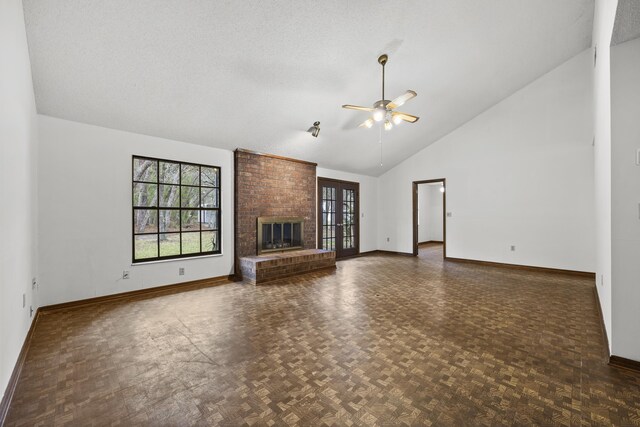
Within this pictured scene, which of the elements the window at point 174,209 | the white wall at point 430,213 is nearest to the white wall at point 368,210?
the white wall at point 430,213

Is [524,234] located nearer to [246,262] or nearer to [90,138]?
[246,262]

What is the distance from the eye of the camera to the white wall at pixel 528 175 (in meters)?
5.36

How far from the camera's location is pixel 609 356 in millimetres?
2318

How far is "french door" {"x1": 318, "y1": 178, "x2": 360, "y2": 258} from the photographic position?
288 inches

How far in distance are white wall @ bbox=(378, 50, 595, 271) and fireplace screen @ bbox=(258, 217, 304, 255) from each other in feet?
12.5

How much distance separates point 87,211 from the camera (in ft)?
12.5

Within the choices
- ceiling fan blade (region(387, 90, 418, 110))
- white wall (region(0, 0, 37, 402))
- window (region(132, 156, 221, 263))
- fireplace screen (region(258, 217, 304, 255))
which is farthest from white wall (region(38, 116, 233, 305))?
ceiling fan blade (region(387, 90, 418, 110))

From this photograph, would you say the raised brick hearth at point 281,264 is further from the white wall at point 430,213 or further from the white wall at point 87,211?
the white wall at point 430,213

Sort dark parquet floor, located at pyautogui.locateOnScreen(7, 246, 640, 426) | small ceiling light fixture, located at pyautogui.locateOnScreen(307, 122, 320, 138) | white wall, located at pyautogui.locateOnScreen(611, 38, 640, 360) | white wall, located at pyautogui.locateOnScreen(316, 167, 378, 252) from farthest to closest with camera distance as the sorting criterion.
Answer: white wall, located at pyautogui.locateOnScreen(316, 167, 378, 252), small ceiling light fixture, located at pyautogui.locateOnScreen(307, 122, 320, 138), white wall, located at pyautogui.locateOnScreen(611, 38, 640, 360), dark parquet floor, located at pyautogui.locateOnScreen(7, 246, 640, 426)

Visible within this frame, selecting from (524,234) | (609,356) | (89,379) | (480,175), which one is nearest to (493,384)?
(609,356)

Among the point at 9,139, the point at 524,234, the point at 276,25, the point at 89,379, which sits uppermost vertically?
the point at 276,25

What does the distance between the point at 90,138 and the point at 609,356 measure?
6088 millimetres

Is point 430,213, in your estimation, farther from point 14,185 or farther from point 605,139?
point 14,185

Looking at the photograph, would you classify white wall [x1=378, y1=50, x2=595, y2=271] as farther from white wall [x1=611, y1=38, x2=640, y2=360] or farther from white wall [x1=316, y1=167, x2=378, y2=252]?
white wall [x1=611, y1=38, x2=640, y2=360]
